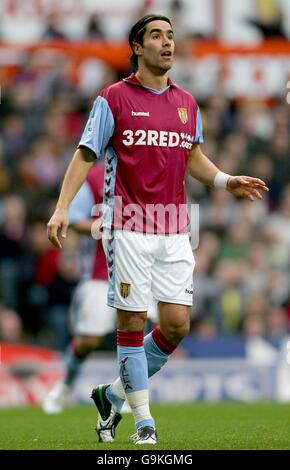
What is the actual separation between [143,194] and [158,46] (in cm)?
88

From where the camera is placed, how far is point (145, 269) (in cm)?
767

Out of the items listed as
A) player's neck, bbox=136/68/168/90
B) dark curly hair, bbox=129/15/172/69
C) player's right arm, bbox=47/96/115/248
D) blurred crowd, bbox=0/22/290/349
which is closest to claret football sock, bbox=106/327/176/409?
player's right arm, bbox=47/96/115/248

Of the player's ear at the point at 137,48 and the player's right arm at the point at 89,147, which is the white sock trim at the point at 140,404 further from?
the player's ear at the point at 137,48

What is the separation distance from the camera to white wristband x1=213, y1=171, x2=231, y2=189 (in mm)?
8023

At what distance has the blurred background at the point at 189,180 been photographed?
553 inches

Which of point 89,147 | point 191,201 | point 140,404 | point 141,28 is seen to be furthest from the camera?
point 191,201

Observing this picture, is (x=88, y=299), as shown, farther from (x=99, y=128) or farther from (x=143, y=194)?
(x=99, y=128)

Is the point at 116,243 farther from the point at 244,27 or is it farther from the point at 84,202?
the point at 244,27

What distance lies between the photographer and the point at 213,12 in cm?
1880

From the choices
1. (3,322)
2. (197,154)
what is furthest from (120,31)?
(197,154)

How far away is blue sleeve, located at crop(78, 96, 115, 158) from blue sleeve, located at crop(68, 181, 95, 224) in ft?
12.3

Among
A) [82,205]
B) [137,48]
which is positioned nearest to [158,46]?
[137,48]

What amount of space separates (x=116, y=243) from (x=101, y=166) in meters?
4.39

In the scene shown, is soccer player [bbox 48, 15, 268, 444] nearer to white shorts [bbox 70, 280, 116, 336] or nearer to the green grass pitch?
the green grass pitch
